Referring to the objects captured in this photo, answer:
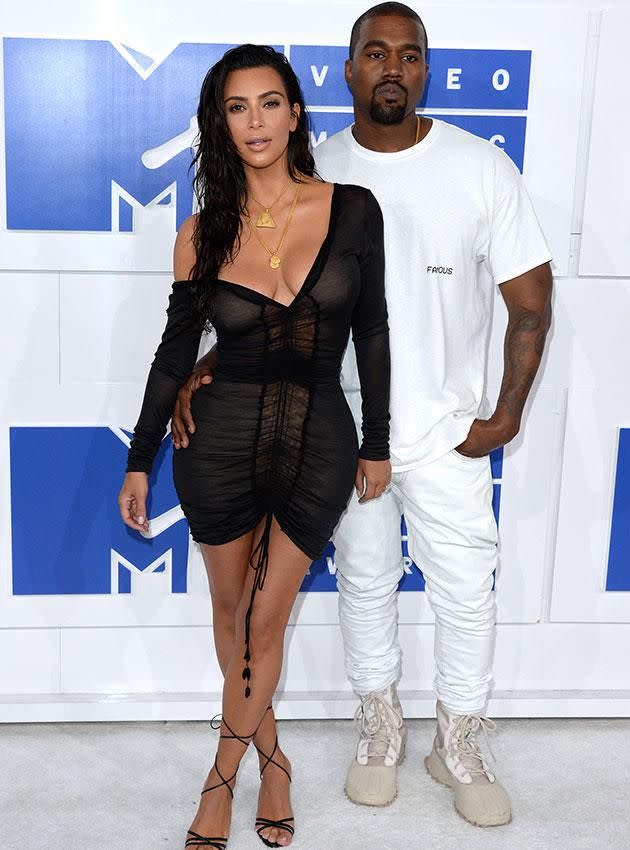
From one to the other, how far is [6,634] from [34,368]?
0.70 metres

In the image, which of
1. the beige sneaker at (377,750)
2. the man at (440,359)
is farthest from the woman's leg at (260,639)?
the beige sneaker at (377,750)

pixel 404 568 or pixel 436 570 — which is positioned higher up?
pixel 436 570

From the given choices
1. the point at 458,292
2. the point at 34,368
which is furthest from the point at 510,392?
the point at 34,368

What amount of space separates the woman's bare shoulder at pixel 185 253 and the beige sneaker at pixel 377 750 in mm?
1100

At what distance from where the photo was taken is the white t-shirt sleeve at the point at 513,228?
7.09 ft

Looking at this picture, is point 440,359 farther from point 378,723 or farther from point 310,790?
point 310,790

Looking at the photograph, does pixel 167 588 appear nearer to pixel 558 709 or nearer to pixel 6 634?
pixel 6 634

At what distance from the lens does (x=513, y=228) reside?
216cm

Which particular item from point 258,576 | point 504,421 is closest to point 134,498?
point 258,576

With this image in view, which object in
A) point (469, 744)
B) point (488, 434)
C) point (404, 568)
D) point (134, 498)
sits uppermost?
point (488, 434)

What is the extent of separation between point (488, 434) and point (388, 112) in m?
0.69

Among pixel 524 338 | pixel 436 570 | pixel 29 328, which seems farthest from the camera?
pixel 29 328

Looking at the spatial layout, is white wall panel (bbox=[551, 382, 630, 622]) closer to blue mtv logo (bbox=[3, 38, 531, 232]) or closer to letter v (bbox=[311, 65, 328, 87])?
blue mtv logo (bbox=[3, 38, 531, 232])

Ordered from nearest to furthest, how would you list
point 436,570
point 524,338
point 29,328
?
point 524,338, point 436,570, point 29,328
